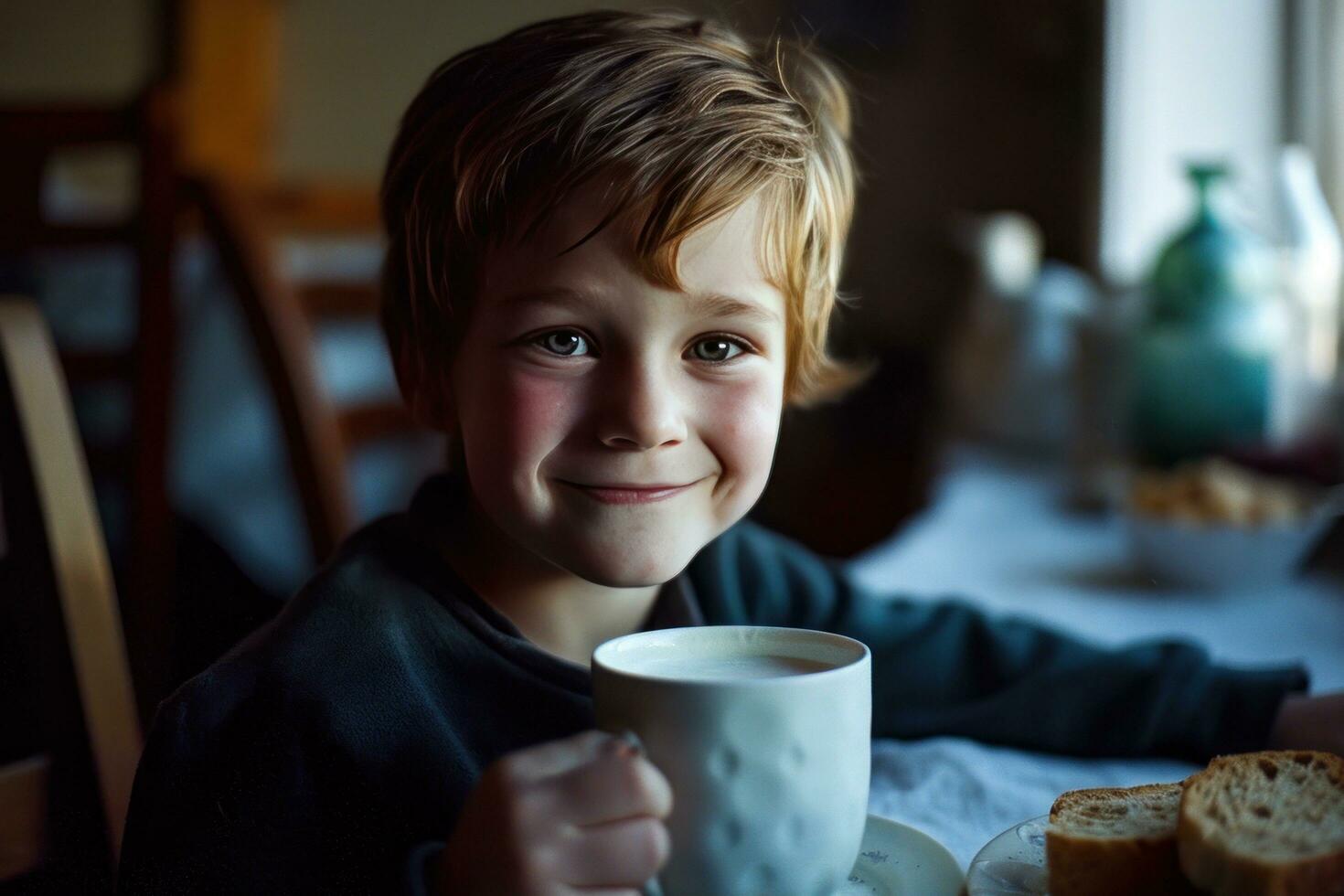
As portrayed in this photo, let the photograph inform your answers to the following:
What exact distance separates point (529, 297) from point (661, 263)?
6cm

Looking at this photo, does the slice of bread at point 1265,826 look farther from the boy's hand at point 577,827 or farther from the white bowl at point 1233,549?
the white bowl at point 1233,549

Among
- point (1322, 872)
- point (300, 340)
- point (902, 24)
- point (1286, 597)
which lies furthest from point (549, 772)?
point (902, 24)

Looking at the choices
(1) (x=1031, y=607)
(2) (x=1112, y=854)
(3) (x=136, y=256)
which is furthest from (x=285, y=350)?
(2) (x=1112, y=854)

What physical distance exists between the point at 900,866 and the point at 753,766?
4.1 inches

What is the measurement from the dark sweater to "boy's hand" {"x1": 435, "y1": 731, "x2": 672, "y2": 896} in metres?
0.07

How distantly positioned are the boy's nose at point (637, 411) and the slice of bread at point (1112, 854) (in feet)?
0.67

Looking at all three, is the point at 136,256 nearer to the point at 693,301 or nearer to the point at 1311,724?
the point at 693,301

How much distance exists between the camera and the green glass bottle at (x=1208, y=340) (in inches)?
49.9

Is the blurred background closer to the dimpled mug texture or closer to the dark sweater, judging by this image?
the dark sweater

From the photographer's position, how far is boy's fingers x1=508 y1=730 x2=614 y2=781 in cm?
38

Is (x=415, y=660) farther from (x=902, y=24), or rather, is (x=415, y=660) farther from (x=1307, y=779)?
(x=902, y=24)

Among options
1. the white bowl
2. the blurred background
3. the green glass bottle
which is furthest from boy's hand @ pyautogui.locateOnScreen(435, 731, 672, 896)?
the green glass bottle

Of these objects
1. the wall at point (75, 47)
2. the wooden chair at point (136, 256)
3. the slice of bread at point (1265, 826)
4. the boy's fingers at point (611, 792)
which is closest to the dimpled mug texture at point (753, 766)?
the boy's fingers at point (611, 792)

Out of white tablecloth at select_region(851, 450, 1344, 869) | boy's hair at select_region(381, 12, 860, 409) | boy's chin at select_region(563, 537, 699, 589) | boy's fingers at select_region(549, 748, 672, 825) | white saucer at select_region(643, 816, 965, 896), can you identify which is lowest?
white tablecloth at select_region(851, 450, 1344, 869)
